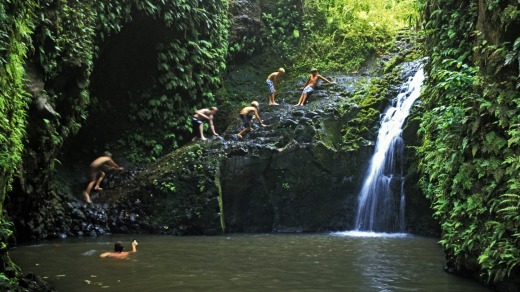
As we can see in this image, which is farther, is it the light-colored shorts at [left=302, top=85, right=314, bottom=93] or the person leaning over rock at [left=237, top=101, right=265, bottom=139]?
the light-colored shorts at [left=302, top=85, right=314, bottom=93]

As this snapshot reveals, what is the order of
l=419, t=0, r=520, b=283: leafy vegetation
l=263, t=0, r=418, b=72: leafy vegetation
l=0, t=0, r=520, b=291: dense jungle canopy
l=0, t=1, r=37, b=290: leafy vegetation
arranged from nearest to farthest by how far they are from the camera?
l=419, t=0, r=520, b=283: leafy vegetation < l=0, t=1, r=37, b=290: leafy vegetation < l=0, t=0, r=520, b=291: dense jungle canopy < l=263, t=0, r=418, b=72: leafy vegetation

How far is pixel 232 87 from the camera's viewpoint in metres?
20.1

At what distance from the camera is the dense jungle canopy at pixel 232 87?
6586 mm

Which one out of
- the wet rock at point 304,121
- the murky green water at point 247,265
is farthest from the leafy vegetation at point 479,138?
the wet rock at point 304,121

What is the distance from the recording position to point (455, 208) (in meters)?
7.31

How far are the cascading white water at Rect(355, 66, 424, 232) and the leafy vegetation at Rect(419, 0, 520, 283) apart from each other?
6.16m

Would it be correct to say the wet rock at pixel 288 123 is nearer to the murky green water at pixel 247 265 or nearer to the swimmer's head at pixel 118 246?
the murky green water at pixel 247 265

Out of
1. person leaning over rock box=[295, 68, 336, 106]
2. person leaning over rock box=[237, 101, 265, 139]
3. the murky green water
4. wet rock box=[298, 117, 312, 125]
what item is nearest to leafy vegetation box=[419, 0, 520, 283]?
the murky green water

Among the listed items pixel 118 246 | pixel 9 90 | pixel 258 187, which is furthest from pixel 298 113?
pixel 9 90

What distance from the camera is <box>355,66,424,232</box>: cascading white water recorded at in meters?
14.5

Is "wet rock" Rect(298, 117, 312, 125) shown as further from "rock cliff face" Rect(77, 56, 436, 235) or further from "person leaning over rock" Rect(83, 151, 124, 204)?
"person leaning over rock" Rect(83, 151, 124, 204)

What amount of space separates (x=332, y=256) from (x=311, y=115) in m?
7.27

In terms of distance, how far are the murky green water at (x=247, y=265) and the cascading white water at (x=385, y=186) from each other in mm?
1925

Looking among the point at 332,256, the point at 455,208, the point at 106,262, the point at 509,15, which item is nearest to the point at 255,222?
the point at 332,256
